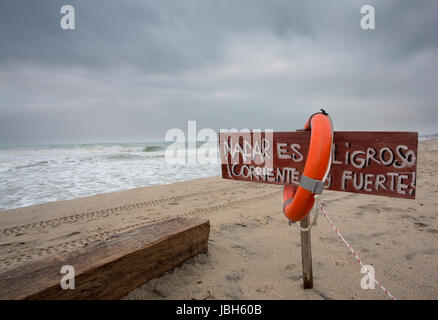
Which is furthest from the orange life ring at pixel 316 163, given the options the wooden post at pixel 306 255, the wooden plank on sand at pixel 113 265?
the wooden plank on sand at pixel 113 265

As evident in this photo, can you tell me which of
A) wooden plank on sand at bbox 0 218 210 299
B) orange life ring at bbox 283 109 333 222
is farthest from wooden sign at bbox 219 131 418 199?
wooden plank on sand at bbox 0 218 210 299

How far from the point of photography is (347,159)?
1.61 meters

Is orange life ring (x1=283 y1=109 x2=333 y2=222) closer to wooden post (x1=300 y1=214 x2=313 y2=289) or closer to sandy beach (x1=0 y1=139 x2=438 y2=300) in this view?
wooden post (x1=300 y1=214 x2=313 y2=289)

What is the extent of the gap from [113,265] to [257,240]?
1.92m

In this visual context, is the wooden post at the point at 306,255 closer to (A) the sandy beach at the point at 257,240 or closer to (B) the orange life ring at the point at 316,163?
(A) the sandy beach at the point at 257,240

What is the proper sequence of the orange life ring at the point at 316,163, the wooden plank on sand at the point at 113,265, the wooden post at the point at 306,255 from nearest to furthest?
the wooden plank on sand at the point at 113,265 < the orange life ring at the point at 316,163 < the wooden post at the point at 306,255

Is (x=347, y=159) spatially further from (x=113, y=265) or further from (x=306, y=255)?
(x=113, y=265)

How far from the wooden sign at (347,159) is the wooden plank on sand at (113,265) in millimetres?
899

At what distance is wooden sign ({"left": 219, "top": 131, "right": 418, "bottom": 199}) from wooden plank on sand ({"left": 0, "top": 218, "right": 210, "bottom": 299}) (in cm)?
90

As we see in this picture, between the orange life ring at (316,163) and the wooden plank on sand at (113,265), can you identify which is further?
the orange life ring at (316,163)

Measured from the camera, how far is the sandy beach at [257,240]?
192cm

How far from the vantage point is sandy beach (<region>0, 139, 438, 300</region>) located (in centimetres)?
192
